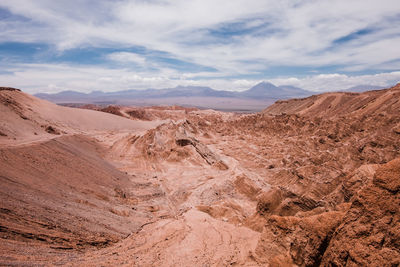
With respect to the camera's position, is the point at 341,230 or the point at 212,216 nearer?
the point at 341,230

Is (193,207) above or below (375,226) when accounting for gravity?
below

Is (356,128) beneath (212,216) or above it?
above

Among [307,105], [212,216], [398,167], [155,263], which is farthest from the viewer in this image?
[307,105]

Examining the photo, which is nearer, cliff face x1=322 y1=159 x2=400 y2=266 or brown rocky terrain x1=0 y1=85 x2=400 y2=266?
cliff face x1=322 y1=159 x2=400 y2=266

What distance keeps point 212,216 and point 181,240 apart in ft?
8.79

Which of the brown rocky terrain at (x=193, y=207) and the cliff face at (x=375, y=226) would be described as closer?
the cliff face at (x=375, y=226)

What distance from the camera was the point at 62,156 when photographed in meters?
12.9

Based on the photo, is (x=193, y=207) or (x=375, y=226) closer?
(x=375, y=226)

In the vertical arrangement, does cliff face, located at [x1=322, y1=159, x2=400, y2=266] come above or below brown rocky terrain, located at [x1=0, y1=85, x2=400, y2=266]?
above

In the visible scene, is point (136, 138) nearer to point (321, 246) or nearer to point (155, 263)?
point (155, 263)

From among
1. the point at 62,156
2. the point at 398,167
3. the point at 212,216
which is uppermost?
the point at 398,167

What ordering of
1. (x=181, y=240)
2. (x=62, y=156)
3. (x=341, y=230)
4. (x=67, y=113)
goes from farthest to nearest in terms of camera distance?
(x=67, y=113) < (x=62, y=156) < (x=181, y=240) < (x=341, y=230)

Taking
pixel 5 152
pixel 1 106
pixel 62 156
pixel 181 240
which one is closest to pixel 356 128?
pixel 181 240

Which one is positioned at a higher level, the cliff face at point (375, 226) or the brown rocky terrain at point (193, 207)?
the cliff face at point (375, 226)
